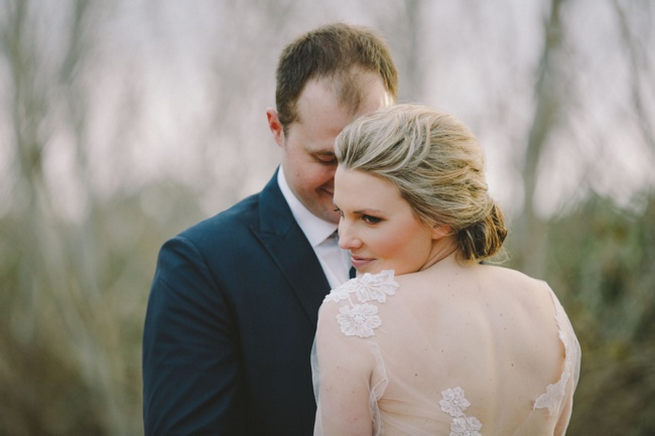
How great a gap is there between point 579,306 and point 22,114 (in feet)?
22.0

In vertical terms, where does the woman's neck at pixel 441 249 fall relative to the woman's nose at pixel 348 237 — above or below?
below

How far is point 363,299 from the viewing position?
1.91 meters

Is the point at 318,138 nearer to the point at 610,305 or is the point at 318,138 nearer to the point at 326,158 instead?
the point at 326,158

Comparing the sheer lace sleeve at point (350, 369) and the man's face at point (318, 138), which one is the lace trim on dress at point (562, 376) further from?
the man's face at point (318, 138)

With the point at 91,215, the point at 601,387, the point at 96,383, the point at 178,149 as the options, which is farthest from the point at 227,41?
the point at 601,387

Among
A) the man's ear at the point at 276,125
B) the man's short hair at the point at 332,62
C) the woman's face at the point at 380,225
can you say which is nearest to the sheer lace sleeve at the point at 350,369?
the woman's face at the point at 380,225

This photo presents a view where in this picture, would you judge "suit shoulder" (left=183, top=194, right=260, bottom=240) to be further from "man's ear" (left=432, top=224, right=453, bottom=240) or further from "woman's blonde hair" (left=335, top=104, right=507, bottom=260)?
"man's ear" (left=432, top=224, right=453, bottom=240)

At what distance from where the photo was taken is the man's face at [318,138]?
104 inches

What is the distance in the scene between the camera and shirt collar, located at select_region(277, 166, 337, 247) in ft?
9.16

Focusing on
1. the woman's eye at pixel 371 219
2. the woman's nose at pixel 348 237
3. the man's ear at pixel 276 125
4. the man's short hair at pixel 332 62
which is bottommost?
the woman's nose at pixel 348 237

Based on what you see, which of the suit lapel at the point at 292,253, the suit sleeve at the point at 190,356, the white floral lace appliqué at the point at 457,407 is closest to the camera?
the white floral lace appliqué at the point at 457,407

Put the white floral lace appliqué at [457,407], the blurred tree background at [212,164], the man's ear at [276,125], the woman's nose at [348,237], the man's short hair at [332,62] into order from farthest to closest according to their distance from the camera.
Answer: the blurred tree background at [212,164] → the man's ear at [276,125] → the man's short hair at [332,62] → the woman's nose at [348,237] → the white floral lace appliqué at [457,407]

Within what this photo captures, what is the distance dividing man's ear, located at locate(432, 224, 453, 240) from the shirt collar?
85cm

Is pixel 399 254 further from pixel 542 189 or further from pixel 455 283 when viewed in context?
pixel 542 189
